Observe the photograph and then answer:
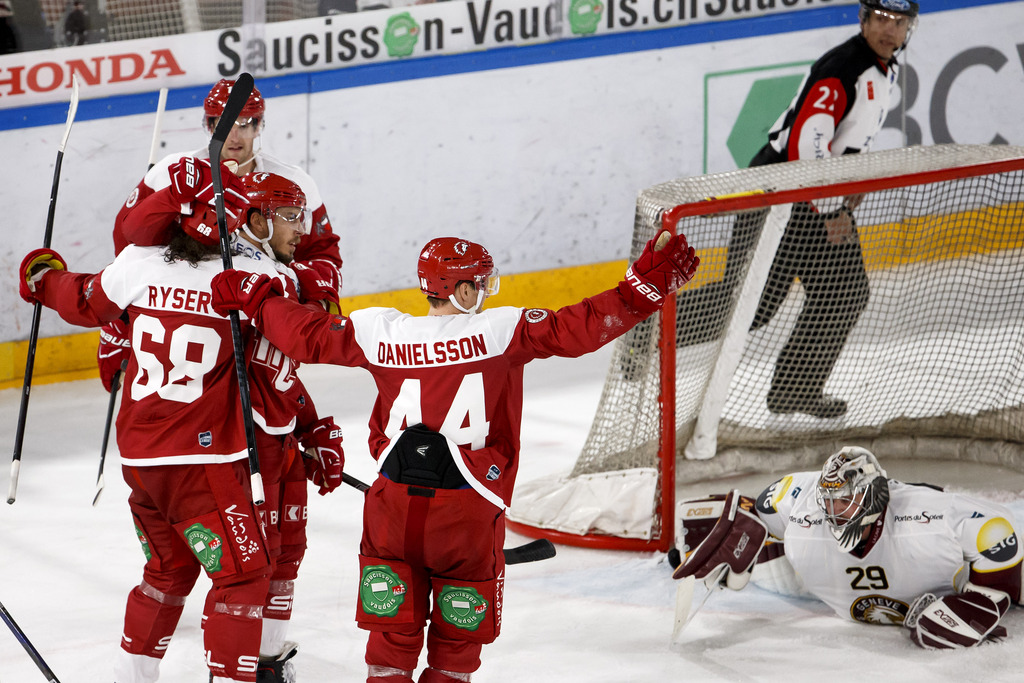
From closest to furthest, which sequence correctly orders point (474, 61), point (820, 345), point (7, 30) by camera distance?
1. point (820, 345)
2. point (7, 30)
3. point (474, 61)

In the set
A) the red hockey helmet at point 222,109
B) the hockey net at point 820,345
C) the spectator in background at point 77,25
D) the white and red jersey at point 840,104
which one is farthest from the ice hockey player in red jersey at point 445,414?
the spectator in background at point 77,25

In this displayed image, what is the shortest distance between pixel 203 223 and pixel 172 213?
69 millimetres

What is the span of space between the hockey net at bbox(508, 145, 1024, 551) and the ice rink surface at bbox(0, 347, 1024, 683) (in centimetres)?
13

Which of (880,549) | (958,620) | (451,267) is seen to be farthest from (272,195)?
(958,620)

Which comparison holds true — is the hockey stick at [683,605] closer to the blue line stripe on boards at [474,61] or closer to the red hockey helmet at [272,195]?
the red hockey helmet at [272,195]

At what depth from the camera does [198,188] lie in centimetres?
263

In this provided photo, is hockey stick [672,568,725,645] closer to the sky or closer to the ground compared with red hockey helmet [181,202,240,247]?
closer to the ground

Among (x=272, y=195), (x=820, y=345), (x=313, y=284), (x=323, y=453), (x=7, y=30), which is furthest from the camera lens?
(x=7, y=30)

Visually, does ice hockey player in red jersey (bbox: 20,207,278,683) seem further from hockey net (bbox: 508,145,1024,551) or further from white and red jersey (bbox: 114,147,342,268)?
hockey net (bbox: 508,145,1024,551)

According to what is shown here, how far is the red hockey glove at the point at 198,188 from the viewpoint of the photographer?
2623mm

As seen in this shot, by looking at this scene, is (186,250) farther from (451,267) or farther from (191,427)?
(451,267)

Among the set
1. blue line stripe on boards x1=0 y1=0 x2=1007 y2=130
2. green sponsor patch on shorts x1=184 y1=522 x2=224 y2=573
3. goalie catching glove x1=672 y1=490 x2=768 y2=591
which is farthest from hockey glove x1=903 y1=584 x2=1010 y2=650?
blue line stripe on boards x1=0 y1=0 x2=1007 y2=130

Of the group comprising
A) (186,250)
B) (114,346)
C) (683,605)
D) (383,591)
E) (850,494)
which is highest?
(186,250)

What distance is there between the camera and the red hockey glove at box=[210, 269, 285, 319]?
99.0 inches
